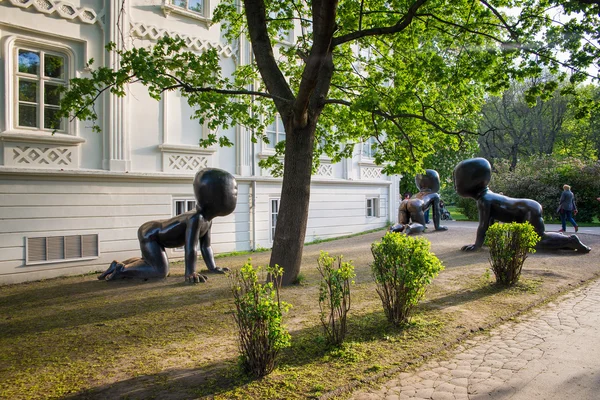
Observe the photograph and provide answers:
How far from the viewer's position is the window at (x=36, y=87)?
1024cm

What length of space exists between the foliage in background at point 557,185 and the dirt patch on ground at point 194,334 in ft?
53.4

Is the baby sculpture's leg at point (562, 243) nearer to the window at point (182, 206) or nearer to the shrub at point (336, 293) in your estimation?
the shrub at point (336, 293)

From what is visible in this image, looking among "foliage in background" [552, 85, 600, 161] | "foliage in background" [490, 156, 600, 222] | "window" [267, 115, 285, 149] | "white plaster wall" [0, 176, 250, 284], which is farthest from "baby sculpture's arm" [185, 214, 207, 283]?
"foliage in background" [552, 85, 600, 161]

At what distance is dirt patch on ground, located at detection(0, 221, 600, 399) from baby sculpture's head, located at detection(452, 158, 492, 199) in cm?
290

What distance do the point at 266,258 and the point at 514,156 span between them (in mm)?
34601

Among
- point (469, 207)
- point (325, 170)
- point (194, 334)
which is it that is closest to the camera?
point (194, 334)

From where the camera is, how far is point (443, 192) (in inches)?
1807

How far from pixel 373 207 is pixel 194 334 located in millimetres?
15667

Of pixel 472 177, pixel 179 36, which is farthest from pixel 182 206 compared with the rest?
pixel 472 177

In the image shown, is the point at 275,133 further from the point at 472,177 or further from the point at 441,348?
the point at 441,348

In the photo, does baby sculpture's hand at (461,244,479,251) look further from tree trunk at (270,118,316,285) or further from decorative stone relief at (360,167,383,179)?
decorative stone relief at (360,167,383,179)

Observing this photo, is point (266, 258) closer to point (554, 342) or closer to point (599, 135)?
point (554, 342)

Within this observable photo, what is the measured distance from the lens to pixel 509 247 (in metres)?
7.82

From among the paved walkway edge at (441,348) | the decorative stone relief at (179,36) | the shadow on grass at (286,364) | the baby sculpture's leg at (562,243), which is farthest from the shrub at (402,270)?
the decorative stone relief at (179,36)
